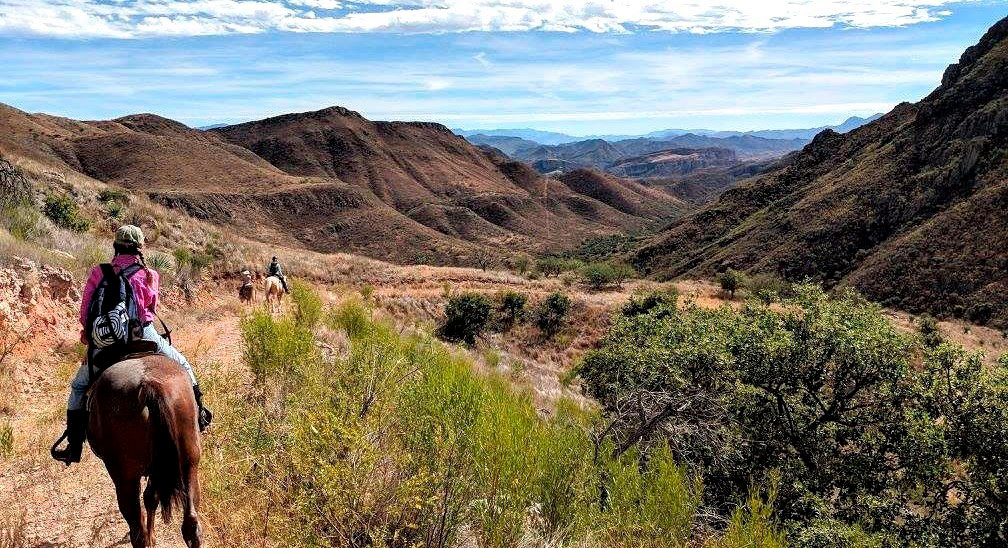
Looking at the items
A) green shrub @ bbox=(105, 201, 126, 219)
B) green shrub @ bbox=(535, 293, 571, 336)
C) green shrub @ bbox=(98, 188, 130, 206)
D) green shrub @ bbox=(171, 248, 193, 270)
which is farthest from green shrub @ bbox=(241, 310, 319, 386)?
green shrub @ bbox=(98, 188, 130, 206)

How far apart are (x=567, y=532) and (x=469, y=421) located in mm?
1222

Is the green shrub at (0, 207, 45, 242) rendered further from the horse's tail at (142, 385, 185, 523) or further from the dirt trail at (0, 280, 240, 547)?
the horse's tail at (142, 385, 185, 523)

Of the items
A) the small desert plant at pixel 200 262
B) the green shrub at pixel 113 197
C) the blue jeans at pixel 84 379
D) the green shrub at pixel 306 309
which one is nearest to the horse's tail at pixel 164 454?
the blue jeans at pixel 84 379

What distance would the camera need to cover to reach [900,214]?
55.8 meters

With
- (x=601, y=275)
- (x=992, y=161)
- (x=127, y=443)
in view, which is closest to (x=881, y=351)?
(x=127, y=443)

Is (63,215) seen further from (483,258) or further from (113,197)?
(483,258)

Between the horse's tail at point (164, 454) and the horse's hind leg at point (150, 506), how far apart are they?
3cm

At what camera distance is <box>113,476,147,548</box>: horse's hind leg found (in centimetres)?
422

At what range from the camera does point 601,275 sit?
1570 inches

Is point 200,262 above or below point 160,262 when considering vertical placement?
below

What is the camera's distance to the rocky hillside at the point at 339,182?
79.1 meters

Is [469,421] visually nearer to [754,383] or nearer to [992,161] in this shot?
[754,383]

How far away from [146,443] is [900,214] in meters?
Result: 67.5

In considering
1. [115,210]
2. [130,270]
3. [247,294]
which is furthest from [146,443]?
[115,210]
